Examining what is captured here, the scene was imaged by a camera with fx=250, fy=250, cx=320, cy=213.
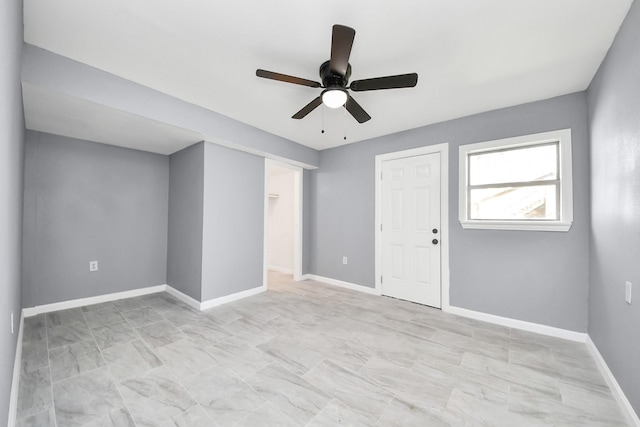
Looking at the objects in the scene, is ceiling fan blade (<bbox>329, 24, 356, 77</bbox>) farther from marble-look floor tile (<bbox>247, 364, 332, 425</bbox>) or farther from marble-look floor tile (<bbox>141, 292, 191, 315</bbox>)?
marble-look floor tile (<bbox>141, 292, 191, 315</bbox>)

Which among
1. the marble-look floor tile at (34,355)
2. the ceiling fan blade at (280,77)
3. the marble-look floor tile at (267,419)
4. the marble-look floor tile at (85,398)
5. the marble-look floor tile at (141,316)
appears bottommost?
the marble-look floor tile at (267,419)

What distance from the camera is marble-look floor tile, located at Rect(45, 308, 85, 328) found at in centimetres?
279

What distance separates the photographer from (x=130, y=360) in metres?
2.12

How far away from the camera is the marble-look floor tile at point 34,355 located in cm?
200

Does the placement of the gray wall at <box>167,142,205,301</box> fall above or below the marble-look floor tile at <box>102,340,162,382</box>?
above

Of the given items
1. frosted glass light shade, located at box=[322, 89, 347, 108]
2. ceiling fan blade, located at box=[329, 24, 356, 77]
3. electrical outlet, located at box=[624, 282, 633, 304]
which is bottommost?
electrical outlet, located at box=[624, 282, 633, 304]

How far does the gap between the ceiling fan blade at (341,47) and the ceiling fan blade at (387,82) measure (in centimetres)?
Answer: 16

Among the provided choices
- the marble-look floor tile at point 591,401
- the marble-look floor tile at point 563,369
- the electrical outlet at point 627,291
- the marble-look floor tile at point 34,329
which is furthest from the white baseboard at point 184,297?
the electrical outlet at point 627,291

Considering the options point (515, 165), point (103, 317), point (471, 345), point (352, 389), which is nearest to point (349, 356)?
point (352, 389)

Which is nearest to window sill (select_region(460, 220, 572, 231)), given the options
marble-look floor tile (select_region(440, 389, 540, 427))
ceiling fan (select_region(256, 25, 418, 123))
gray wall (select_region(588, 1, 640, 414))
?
gray wall (select_region(588, 1, 640, 414))

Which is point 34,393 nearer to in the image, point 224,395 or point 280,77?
point 224,395

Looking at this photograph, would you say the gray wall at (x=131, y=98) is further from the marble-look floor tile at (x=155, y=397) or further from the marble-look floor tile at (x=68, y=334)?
the marble-look floor tile at (x=155, y=397)

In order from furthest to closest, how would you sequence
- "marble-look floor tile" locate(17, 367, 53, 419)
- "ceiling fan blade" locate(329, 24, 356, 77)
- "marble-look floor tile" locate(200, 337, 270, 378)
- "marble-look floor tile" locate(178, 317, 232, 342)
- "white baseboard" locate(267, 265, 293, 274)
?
"white baseboard" locate(267, 265, 293, 274) < "marble-look floor tile" locate(178, 317, 232, 342) < "marble-look floor tile" locate(200, 337, 270, 378) < "marble-look floor tile" locate(17, 367, 53, 419) < "ceiling fan blade" locate(329, 24, 356, 77)

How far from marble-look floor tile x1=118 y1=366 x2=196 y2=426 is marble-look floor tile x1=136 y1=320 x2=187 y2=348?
509 mm
